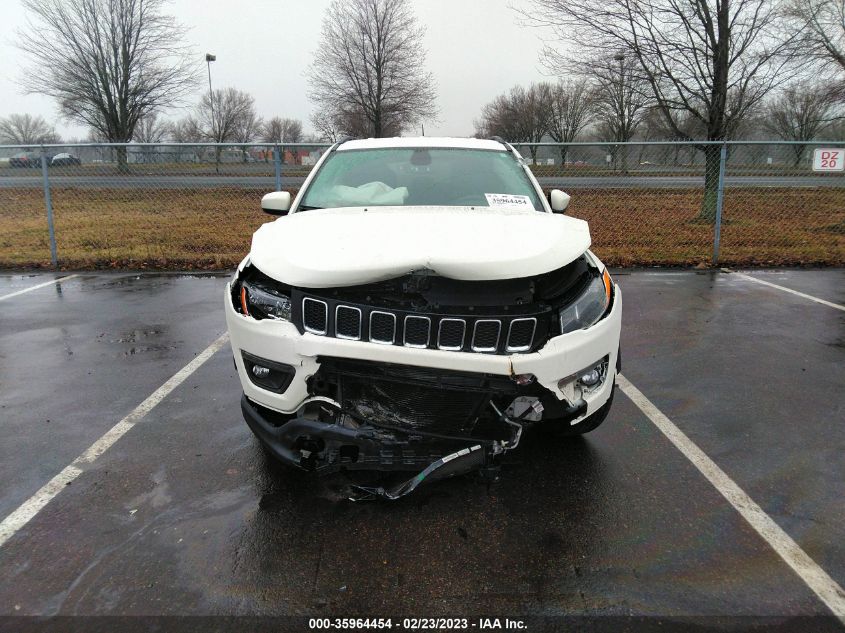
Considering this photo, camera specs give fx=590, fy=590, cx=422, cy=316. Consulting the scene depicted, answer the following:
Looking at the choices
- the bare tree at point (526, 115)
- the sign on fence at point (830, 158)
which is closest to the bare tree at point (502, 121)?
the bare tree at point (526, 115)

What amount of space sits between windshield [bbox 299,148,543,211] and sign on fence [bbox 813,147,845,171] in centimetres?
724

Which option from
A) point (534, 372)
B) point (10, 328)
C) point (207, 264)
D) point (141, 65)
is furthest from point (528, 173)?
point (141, 65)

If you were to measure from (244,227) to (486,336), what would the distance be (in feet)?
34.2

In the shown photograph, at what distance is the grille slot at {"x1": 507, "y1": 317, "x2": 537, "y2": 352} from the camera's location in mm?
2518

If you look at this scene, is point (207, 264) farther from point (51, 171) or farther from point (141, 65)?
point (141, 65)

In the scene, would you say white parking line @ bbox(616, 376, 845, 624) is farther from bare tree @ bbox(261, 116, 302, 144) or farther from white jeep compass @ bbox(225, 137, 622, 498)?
bare tree @ bbox(261, 116, 302, 144)

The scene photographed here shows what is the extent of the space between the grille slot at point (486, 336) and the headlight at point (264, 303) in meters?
0.86

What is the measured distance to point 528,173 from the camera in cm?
441

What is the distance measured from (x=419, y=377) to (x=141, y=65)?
107ft

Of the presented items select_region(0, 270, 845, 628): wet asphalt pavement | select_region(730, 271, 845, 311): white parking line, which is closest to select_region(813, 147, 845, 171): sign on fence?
select_region(730, 271, 845, 311): white parking line

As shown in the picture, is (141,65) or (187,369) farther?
(141,65)

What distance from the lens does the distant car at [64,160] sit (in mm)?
9000

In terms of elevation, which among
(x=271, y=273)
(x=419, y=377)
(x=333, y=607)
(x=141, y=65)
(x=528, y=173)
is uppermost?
(x=141, y=65)

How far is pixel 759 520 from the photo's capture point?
8.99 feet
